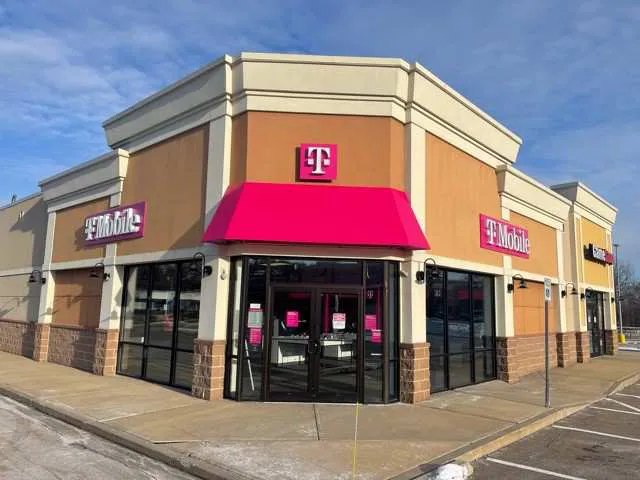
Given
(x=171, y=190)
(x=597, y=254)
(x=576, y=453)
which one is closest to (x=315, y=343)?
(x=576, y=453)

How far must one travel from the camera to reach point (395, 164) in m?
11.1

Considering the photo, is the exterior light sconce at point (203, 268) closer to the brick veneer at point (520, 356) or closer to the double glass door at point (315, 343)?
the double glass door at point (315, 343)

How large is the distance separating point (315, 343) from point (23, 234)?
→ 48.9 feet

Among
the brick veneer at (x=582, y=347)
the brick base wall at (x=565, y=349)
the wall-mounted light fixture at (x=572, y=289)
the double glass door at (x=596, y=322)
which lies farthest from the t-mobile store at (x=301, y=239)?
the double glass door at (x=596, y=322)

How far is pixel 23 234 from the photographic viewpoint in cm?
1973

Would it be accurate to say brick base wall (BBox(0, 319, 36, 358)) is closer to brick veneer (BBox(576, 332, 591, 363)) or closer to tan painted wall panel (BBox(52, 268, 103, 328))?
tan painted wall panel (BBox(52, 268, 103, 328))

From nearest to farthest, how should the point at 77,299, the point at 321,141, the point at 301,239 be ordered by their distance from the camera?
the point at 301,239
the point at 321,141
the point at 77,299

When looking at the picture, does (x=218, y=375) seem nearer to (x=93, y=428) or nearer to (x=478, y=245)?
(x=93, y=428)

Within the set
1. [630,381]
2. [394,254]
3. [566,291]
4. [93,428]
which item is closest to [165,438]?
[93,428]

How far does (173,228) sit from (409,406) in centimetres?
679

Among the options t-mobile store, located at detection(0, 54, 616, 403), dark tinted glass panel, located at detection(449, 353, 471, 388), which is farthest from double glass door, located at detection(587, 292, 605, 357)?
dark tinted glass panel, located at detection(449, 353, 471, 388)

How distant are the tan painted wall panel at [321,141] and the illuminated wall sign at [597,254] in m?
15.6

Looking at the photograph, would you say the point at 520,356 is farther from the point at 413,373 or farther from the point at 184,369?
the point at 184,369

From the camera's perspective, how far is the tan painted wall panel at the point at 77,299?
15078 millimetres
